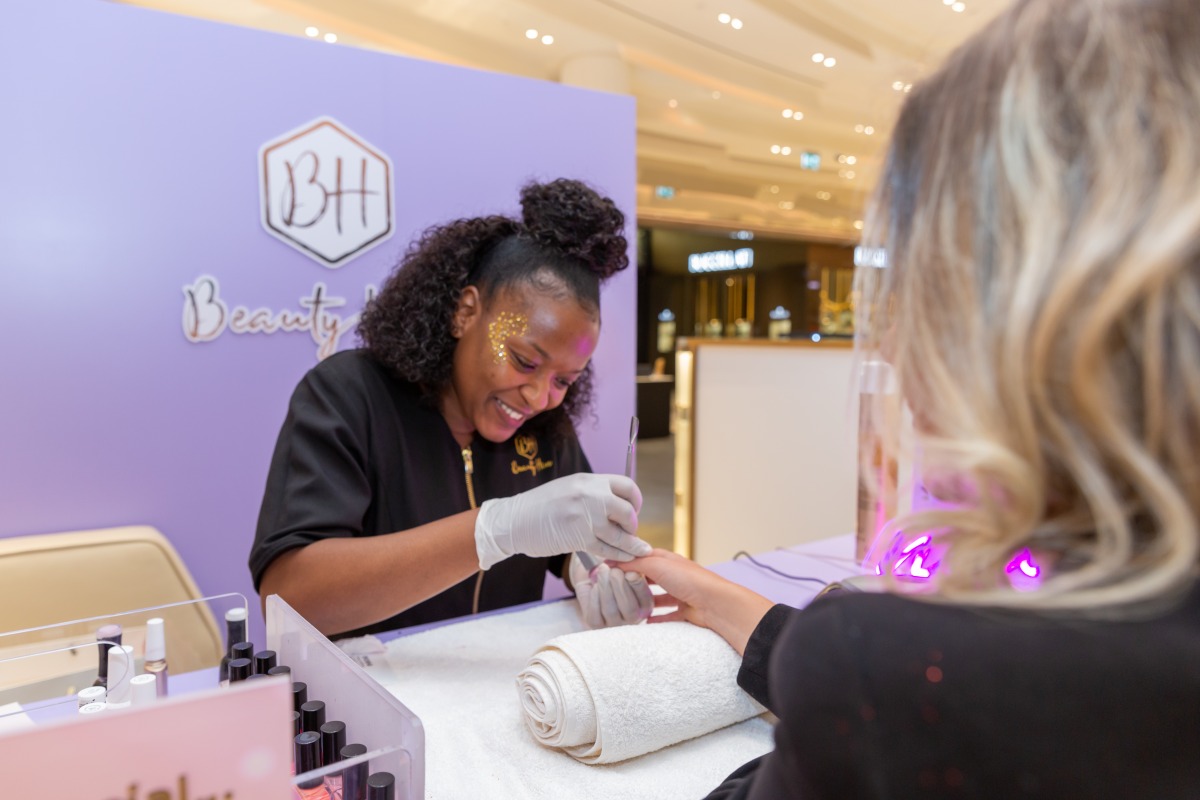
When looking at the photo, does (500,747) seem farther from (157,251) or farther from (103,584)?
(157,251)

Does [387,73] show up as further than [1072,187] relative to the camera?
Yes

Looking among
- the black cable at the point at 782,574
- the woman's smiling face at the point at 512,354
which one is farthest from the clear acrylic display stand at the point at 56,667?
the black cable at the point at 782,574

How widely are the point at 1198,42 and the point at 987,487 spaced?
0.23m

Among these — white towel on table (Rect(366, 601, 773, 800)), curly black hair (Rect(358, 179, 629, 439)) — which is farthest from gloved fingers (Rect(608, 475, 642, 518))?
curly black hair (Rect(358, 179, 629, 439))

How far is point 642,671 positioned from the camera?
2.52 ft

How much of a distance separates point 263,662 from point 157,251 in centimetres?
141

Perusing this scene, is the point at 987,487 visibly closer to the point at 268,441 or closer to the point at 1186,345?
the point at 1186,345

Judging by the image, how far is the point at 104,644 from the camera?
2.46 ft

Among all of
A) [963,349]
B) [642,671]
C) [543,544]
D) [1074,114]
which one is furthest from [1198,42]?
[543,544]

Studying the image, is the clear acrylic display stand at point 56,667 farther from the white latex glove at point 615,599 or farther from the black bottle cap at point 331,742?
the white latex glove at point 615,599

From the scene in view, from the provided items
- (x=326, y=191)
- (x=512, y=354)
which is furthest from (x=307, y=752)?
(x=326, y=191)

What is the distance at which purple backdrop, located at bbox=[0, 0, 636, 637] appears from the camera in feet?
5.38

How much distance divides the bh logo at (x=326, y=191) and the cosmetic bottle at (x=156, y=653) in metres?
1.37

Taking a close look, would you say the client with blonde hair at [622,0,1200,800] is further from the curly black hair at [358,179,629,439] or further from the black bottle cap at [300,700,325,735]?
the curly black hair at [358,179,629,439]
